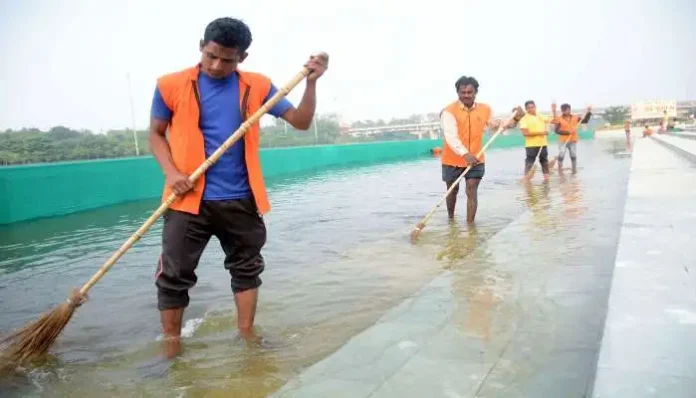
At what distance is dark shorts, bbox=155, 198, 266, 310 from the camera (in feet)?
8.50

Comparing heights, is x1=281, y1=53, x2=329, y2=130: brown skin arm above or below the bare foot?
above

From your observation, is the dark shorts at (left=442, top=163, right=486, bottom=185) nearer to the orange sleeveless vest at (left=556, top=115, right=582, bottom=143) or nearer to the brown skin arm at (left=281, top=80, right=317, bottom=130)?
the brown skin arm at (left=281, top=80, right=317, bottom=130)

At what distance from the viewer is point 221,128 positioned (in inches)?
103

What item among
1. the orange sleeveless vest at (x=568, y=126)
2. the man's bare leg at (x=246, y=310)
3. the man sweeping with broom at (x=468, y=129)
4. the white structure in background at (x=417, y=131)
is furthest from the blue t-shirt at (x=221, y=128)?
the white structure in background at (x=417, y=131)

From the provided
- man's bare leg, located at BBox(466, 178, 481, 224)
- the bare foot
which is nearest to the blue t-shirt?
the bare foot

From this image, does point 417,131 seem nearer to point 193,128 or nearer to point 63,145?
point 63,145

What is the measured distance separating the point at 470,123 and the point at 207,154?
12.5 ft

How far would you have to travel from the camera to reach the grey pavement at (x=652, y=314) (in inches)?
62.5

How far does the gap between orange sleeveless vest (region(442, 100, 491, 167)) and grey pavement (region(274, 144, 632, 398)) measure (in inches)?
80.4

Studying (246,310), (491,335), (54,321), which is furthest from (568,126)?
(54,321)

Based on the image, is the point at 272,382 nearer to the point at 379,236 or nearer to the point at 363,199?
the point at 379,236

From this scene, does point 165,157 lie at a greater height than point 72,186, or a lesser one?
greater

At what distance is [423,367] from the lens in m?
2.06

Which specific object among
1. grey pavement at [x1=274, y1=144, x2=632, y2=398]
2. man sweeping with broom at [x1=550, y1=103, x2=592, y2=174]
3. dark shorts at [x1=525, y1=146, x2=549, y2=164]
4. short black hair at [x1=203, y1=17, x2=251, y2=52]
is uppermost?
short black hair at [x1=203, y1=17, x2=251, y2=52]
